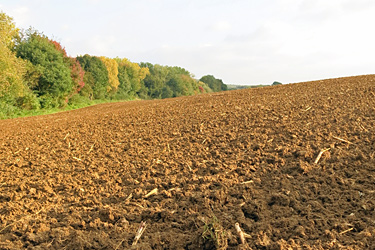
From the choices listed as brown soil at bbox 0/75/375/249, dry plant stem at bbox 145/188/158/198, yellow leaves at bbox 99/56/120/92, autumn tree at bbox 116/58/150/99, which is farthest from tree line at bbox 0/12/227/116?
dry plant stem at bbox 145/188/158/198

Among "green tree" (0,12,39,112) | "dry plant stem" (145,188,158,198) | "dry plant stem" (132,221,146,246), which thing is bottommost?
"dry plant stem" (132,221,146,246)

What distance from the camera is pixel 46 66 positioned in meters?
23.9

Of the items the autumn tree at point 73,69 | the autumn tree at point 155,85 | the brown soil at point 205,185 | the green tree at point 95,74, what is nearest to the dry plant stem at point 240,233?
the brown soil at point 205,185

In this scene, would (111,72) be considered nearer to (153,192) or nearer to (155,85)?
(155,85)

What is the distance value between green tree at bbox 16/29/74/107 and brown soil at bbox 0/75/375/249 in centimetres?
1799

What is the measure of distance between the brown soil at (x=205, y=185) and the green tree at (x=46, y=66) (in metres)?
18.0

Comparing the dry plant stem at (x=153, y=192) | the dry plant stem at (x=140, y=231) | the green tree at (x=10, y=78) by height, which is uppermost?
the green tree at (x=10, y=78)

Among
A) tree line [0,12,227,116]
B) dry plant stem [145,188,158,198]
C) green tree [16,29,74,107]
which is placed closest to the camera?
dry plant stem [145,188,158,198]

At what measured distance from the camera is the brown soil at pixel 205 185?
2787mm

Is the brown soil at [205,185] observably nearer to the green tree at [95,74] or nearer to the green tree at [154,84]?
the green tree at [95,74]

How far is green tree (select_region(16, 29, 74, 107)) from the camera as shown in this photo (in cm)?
2328

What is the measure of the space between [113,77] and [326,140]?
138 ft

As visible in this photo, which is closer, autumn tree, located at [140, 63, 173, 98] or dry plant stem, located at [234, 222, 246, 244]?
dry plant stem, located at [234, 222, 246, 244]

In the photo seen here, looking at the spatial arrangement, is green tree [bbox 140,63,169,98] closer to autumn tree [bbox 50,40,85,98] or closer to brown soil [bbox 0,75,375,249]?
autumn tree [bbox 50,40,85,98]
